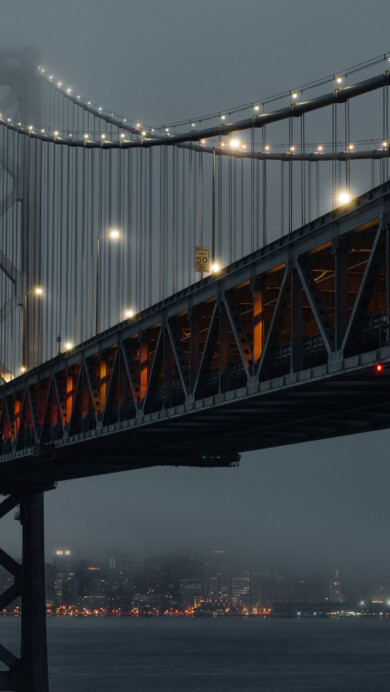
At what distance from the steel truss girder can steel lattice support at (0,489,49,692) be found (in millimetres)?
11603

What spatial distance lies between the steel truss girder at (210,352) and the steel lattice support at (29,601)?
11.6 meters

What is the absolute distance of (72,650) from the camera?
170 metres

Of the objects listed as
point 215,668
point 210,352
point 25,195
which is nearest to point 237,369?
point 210,352

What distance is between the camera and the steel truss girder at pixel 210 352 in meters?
22.0

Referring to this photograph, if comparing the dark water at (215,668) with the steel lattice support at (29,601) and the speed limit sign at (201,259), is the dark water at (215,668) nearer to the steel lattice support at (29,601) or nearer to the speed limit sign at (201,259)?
the steel lattice support at (29,601)

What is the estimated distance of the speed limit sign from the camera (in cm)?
3247

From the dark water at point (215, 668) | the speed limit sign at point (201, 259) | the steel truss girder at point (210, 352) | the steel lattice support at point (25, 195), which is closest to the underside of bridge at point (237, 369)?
the steel truss girder at point (210, 352)

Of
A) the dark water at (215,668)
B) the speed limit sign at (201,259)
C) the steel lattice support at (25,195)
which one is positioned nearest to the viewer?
the speed limit sign at (201,259)

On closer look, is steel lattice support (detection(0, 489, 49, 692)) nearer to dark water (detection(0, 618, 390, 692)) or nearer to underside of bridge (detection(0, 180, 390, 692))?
underside of bridge (detection(0, 180, 390, 692))

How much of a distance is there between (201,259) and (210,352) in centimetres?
584

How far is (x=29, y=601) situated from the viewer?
188 ft

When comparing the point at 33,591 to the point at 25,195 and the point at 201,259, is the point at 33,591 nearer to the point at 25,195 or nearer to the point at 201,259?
the point at 25,195

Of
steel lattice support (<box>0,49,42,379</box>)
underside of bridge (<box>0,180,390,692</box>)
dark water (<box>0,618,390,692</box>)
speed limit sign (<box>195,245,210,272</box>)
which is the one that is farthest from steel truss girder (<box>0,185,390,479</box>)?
dark water (<box>0,618,390,692</box>)

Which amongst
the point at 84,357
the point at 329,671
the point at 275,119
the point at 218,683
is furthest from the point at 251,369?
the point at 329,671
